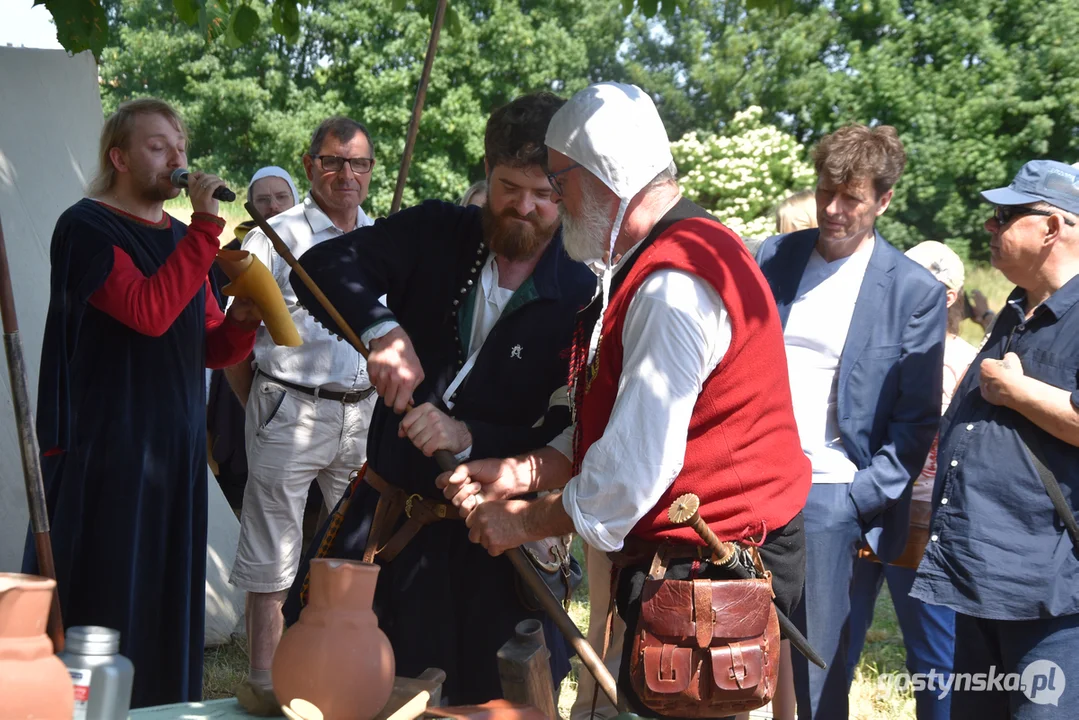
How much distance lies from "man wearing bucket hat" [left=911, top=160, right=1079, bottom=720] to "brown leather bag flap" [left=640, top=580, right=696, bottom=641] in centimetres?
125

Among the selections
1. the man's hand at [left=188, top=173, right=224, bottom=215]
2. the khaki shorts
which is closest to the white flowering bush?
the khaki shorts

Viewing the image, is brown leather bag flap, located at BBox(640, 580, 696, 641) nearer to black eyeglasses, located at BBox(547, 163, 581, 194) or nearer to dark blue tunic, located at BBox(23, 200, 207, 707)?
black eyeglasses, located at BBox(547, 163, 581, 194)

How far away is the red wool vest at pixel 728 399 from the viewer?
2.17m

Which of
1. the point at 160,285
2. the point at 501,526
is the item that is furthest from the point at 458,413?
the point at 160,285

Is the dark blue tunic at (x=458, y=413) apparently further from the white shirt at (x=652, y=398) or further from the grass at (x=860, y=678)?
the grass at (x=860, y=678)

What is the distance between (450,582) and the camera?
277 cm

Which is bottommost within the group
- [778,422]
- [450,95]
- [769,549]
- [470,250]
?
[769,549]

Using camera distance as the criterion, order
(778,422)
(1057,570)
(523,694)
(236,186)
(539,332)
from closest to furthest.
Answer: (523,694)
(778,422)
(539,332)
(1057,570)
(236,186)

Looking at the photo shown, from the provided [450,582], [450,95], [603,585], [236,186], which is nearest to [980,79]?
[450,95]

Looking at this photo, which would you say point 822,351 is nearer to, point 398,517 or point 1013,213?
point 1013,213

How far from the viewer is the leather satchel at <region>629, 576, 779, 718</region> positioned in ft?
7.19

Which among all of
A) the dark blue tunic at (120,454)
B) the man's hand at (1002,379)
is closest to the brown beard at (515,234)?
the dark blue tunic at (120,454)

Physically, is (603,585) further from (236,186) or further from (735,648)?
(236,186)

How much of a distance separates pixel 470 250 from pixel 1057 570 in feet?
5.96
